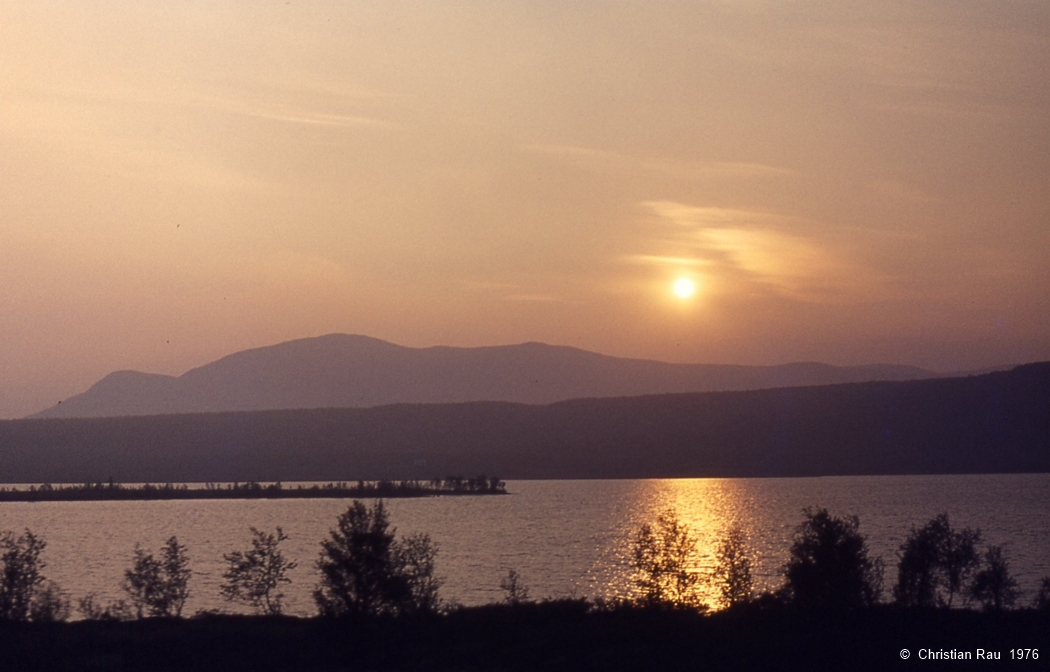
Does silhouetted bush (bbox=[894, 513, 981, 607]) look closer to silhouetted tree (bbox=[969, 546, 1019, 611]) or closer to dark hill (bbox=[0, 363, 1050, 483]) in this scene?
silhouetted tree (bbox=[969, 546, 1019, 611])

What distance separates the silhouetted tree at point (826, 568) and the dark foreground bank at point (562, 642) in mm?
3285

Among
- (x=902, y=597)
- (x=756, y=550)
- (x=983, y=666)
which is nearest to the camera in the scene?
(x=983, y=666)

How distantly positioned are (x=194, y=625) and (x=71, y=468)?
568 ft

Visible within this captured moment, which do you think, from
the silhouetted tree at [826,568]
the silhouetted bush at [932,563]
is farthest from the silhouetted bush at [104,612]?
the silhouetted bush at [932,563]

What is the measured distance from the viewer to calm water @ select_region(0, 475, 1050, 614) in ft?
176

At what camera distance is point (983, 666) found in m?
22.1

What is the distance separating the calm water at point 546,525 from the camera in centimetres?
5372

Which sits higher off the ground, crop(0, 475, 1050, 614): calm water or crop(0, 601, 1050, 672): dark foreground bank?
crop(0, 475, 1050, 614): calm water

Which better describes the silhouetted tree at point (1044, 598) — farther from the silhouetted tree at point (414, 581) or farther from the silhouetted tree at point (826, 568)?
the silhouetted tree at point (414, 581)

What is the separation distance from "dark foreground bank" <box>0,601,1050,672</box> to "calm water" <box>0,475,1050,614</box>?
639 inches

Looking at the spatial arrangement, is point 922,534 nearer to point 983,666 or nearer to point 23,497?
point 983,666

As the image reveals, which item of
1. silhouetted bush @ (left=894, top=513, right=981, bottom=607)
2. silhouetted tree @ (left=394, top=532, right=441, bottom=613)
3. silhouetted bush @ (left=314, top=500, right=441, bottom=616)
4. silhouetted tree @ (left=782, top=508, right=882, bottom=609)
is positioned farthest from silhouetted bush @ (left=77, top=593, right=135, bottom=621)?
silhouetted bush @ (left=894, top=513, right=981, bottom=607)

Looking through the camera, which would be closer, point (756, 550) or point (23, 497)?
point (756, 550)

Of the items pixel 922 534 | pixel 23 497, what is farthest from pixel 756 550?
pixel 23 497
